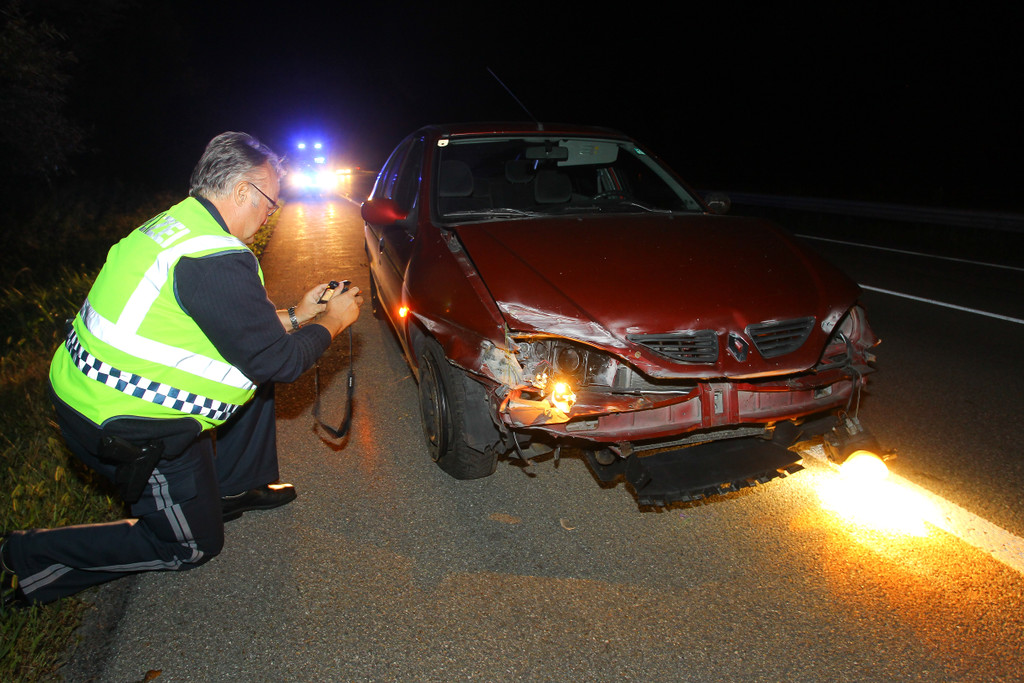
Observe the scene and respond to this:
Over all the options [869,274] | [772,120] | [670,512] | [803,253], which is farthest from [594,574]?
[772,120]

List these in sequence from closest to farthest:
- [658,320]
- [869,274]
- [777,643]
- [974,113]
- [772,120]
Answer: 1. [777,643]
2. [658,320]
3. [869,274]
4. [974,113]
5. [772,120]

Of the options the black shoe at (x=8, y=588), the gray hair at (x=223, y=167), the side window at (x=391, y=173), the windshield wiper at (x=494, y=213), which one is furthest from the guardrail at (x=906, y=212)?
the black shoe at (x=8, y=588)

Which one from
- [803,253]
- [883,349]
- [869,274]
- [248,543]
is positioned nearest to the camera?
[248,543]

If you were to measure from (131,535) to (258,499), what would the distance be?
0.82 metres

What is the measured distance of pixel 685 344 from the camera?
9.16 ft

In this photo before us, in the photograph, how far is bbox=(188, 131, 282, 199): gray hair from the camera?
8.42ft

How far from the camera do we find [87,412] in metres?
2.41

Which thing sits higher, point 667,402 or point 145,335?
point 145,335

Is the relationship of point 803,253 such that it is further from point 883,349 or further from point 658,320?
point 883,349

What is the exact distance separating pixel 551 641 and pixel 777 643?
2.54ft

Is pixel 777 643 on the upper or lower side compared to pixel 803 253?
lower

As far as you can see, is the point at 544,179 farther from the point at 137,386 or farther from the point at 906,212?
the point at 906,212

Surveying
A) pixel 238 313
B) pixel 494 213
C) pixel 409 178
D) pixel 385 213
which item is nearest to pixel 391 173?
pixel 409 178

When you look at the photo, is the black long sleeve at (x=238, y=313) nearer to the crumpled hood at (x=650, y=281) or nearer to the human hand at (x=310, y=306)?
the human hand at (x=310, y=306)
